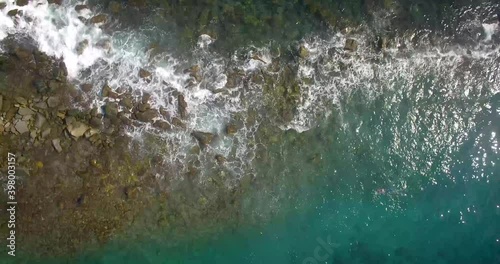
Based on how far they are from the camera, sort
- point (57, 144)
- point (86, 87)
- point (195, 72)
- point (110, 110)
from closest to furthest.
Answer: point (57, 144) < point (110, 110) < point (86, 87) < point (195, 72)

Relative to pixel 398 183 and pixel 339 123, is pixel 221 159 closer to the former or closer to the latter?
pixel 339 123

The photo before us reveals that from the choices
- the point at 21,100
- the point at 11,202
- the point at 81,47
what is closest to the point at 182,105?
the point at 81,47

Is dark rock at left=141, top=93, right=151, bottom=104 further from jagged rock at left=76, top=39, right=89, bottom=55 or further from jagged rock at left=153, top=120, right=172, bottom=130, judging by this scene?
jagged rock at left=76, top=39, right=89, bottom=55

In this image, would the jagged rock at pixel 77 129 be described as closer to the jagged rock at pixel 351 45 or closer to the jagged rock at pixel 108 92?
the jagged rock at pixel 108 92

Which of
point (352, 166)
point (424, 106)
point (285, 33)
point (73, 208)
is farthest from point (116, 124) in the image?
point (424, 106)

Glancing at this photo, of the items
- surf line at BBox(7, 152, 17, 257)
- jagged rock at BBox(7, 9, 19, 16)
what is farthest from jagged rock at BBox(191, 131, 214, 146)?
jagged rock at BBox(7, 9, 19, 16)

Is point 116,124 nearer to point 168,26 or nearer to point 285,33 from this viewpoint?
point 168,26
